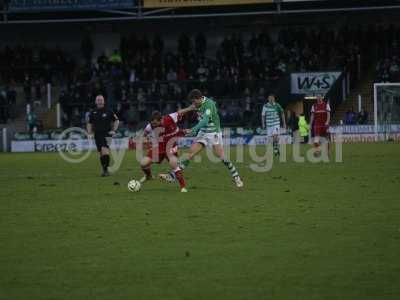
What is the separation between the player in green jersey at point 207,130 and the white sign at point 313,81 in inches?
985

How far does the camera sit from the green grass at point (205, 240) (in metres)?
8.93

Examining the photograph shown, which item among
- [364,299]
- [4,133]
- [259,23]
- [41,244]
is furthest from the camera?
[259,23]

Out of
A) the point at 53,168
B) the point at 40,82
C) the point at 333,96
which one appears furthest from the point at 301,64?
the point at 53,168

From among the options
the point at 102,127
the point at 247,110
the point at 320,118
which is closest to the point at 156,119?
the point at 102,127

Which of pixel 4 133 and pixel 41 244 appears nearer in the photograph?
pixel 41 244

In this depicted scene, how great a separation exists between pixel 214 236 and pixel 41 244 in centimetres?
216

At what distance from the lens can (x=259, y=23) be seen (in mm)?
49094

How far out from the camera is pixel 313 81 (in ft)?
142

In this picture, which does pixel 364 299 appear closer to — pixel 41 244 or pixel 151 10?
pixel 41 244

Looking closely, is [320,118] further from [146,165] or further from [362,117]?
[362,117]

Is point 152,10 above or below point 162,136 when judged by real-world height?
above

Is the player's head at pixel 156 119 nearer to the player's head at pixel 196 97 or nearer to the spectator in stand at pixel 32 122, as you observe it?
the player's head at pixel 196 97

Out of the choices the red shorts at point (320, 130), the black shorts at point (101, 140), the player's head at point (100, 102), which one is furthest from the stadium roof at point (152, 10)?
the black shorts at point (101, 140)

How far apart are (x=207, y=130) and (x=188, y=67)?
27091mm
